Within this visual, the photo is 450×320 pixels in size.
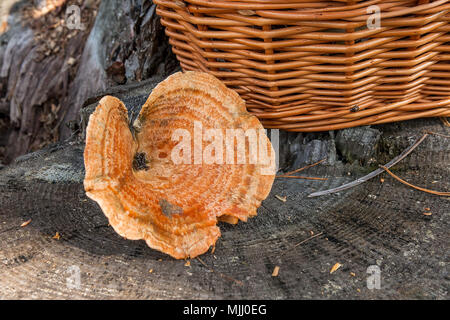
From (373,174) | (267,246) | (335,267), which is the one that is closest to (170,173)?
(267,246)

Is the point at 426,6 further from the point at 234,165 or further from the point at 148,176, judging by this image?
the point at 148,176

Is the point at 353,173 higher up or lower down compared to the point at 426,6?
lower down

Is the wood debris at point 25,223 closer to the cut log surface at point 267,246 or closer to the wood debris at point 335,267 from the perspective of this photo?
the cut log surface at point 267,246

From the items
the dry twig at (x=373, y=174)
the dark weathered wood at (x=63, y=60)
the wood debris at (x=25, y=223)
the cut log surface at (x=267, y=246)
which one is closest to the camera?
the cut log surface at (x=267, y=246)

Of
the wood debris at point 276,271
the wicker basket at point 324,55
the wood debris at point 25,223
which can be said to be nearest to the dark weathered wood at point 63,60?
the wicker basket at point 324,55

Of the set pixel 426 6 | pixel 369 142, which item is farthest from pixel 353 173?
pixel 426 6

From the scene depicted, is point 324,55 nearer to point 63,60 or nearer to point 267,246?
point 267,246
